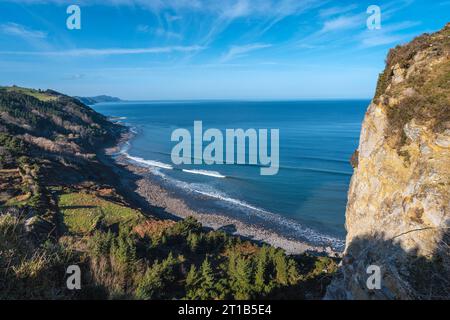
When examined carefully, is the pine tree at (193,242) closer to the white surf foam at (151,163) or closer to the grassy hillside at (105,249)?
the grassy hillside at (105,249)

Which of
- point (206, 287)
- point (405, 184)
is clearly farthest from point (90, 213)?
point (405, 184)

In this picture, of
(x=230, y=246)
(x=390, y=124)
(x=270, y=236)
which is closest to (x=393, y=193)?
(x=390, y=124)

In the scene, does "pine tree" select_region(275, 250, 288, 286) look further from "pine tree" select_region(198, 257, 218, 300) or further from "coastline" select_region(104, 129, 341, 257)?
"coastline" select_region(104, 129, 341, 257)

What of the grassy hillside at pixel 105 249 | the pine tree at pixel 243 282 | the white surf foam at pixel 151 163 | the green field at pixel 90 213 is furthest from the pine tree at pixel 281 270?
the white surf foam at pixel 151 163

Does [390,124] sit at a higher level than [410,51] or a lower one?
lower

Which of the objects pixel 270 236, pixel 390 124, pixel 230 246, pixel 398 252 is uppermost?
pixel 390 124
